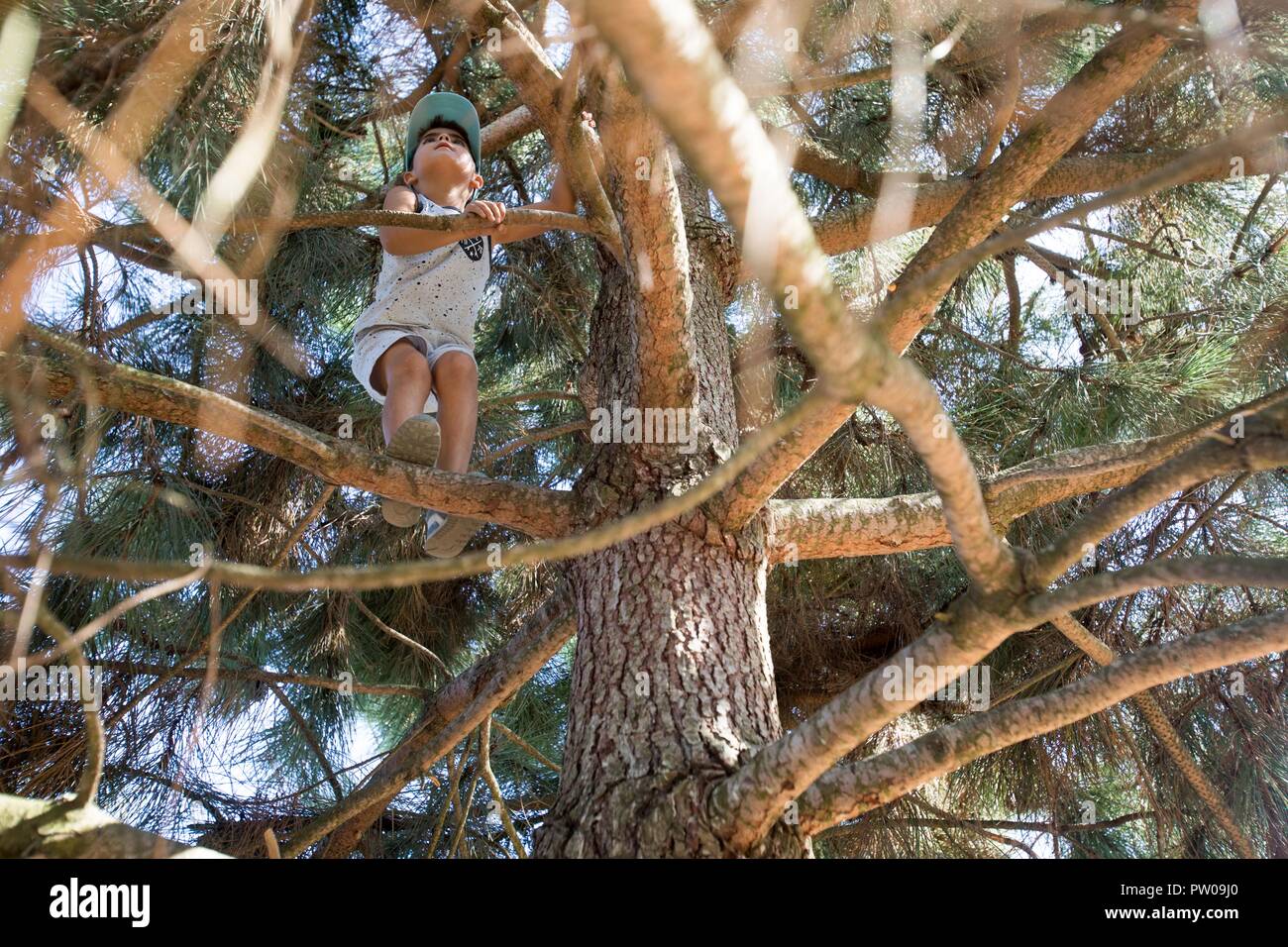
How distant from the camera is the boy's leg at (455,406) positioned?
2.30 metres

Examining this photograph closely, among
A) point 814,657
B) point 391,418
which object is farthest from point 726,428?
point 814,657

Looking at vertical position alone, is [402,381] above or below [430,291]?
below

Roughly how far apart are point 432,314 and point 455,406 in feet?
0.84

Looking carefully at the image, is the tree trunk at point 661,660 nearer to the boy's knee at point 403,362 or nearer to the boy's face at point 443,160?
the boy's knee at point 403,362

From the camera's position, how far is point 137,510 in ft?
8.32

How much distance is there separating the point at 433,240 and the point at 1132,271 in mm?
2092

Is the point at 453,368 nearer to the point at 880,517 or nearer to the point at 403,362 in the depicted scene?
the point at 403,362

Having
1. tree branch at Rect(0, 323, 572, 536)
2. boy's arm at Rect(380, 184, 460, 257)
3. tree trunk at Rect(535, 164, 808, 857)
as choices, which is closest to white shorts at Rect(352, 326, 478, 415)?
boy's arm at Rect(380, 184, 460, 257)

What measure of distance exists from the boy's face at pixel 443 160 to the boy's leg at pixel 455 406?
0.45 meters

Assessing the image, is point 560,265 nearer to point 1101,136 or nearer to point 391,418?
point 391,418

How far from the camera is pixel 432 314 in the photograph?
2453 mm
